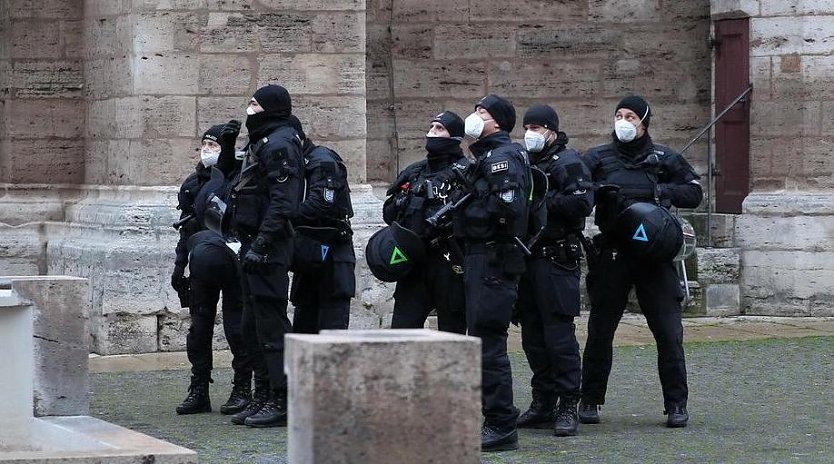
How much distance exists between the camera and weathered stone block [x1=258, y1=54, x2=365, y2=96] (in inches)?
465

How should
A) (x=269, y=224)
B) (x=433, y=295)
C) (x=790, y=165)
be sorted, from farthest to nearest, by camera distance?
(x=790, y=165) < (x=433, y=295) < (x=269, y=224)

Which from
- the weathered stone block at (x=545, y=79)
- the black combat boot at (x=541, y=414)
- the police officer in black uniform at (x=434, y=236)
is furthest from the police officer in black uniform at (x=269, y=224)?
the weathered stone block at (x=545, y=79)

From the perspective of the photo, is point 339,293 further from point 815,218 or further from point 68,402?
point 815,218

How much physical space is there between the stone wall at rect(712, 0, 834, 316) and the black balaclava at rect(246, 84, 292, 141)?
235 inches

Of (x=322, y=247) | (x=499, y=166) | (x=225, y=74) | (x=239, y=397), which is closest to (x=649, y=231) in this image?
(x=499, y=166)

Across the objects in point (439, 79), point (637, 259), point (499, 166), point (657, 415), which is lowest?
point (657, 415)

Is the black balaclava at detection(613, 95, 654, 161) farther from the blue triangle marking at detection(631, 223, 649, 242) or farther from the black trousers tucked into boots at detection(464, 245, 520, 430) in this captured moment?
the black trousers tucked into boots at detection(464, 245, 520, 430)

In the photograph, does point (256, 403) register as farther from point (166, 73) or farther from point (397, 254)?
point (166, 73)

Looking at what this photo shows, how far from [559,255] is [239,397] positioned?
6.62ft

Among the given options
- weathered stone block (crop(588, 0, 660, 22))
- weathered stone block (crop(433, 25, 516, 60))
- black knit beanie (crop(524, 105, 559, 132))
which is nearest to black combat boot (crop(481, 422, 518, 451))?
black knit beanie (crop(524, 105, 559, 132))

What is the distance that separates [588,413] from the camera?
29.0 feet

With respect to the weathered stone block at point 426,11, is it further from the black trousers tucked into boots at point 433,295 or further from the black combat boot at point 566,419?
the black combat boot at point 566,419

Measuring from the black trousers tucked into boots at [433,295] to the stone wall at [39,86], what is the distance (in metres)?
4.79

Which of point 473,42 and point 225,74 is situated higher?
point 473,42
